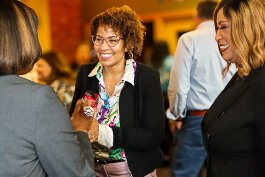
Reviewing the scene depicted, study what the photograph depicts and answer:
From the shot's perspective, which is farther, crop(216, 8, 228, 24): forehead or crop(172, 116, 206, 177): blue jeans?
crop(172, 116, 206, 177): blue jeans

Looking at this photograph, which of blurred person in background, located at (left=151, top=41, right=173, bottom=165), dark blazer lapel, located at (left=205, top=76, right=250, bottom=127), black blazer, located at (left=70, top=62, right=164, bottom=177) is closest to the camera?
dark blazer lapel, located at (left=205, top=76, right=250, bottom=127)

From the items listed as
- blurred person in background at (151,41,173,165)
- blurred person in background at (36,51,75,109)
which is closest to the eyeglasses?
blurred person in background at (36,51,75,109)

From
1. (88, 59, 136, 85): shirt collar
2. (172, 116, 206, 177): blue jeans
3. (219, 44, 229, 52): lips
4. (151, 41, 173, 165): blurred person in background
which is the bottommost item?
(172, 116, 206, 177): blue jeans

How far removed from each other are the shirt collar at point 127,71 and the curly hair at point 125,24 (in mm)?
68

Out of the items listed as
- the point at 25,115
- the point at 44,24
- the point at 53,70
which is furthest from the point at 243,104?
the point at 44,24

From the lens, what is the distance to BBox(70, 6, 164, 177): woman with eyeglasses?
6.43 feet

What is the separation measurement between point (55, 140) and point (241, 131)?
0.76 metres

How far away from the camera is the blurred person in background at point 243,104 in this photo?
158cm

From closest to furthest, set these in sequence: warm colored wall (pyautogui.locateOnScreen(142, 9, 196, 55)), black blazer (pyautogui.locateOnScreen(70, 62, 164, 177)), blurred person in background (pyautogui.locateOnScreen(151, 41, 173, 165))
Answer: black blazer (pyautogui.locateOnScreen(70, 62, 164, 177)), blurred person in background (pyautogui.locateOnScreen(151, 41, 173, 165)), warm colored wall (pyautogui.locateOnScreen(142, 9, 196, 55))

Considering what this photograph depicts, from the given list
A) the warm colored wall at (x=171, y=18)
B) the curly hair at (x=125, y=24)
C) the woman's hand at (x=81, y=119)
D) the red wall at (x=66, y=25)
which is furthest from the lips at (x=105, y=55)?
the red wall at (x=66, y=25)

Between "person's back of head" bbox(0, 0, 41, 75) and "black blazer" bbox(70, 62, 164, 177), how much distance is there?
0.69m

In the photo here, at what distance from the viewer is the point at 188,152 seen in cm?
323

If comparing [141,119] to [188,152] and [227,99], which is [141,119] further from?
[188,152]

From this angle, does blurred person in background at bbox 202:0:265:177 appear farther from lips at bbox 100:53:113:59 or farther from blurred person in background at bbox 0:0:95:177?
blurred person in background at bbox 0:0:95:177
